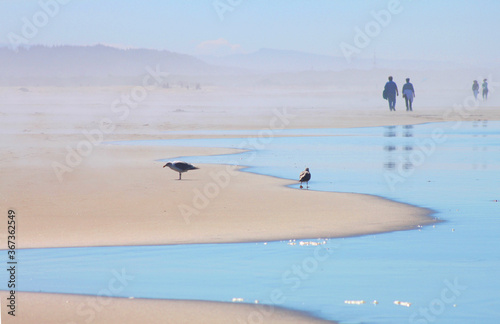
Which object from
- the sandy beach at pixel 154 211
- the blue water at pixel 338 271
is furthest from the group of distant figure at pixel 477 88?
the blue water at pixel 338 271

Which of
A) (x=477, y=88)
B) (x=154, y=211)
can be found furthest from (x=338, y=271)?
(x=477, y=88)

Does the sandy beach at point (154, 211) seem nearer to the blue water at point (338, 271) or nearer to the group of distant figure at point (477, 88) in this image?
the blue water at point (338, 271)

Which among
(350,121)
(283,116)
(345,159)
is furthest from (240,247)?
(283,116)

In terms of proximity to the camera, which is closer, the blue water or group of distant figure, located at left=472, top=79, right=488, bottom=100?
the blue water

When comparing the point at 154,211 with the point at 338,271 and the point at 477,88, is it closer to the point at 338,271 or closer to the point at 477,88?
the point at 338,271

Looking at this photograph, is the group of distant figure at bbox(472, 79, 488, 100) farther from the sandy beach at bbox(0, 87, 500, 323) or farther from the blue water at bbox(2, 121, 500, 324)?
the blue water at bbox(2, 121, 500, 324)

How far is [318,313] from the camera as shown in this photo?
27.9ft

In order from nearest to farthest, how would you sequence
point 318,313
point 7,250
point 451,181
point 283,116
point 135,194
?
point 318,313 < point 7,250 < point 135,194 < point 451,181 < point 283,116

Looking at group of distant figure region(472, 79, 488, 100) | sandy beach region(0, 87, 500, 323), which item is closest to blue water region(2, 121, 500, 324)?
sandy beach region(0, 87, 500, 323)

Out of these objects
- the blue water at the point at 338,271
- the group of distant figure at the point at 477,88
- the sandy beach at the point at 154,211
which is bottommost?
the blue water at the point at 338,271

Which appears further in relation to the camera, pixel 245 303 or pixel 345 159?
pixel 345 159

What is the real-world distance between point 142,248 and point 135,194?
4.66 metres

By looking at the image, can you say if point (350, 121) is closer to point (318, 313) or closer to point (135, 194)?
point (135, 194)

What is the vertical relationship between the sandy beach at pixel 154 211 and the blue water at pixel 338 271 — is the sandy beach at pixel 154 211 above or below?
above
